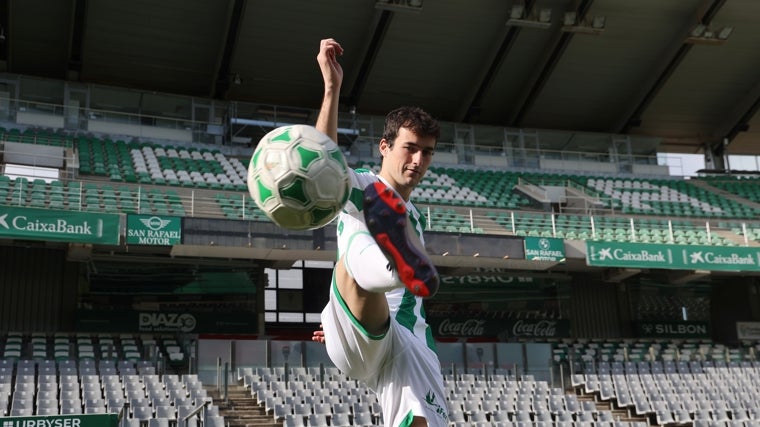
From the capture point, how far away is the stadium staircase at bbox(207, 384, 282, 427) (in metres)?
15.3

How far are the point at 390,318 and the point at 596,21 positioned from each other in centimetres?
2539

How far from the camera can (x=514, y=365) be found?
19.2m

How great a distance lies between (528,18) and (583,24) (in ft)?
6.28

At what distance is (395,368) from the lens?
511 centimetres

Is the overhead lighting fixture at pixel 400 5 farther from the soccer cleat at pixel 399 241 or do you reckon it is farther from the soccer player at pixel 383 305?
the soccer cleat at pixel 399 241

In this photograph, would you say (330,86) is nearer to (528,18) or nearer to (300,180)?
(300,180)

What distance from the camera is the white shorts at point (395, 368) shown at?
4.84 meters

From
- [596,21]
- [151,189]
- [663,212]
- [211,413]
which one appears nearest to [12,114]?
[151,189]

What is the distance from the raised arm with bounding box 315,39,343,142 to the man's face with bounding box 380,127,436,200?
444mm

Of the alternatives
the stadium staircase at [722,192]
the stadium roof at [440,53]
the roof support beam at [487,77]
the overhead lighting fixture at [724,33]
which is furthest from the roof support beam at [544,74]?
the stadium staircase at [722,192]

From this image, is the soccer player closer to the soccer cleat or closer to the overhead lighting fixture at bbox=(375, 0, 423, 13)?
the soccer cleat

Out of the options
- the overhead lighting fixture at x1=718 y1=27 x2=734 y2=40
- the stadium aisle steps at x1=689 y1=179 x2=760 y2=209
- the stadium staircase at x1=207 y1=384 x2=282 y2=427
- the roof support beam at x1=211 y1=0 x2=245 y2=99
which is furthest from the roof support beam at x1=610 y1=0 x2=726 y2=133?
the stadium staircase at x1=207 y1=384 x2=282 y2=427

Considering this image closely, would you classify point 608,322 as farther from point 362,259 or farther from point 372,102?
point 362,259

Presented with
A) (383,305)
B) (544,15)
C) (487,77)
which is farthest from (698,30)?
(383,305)
